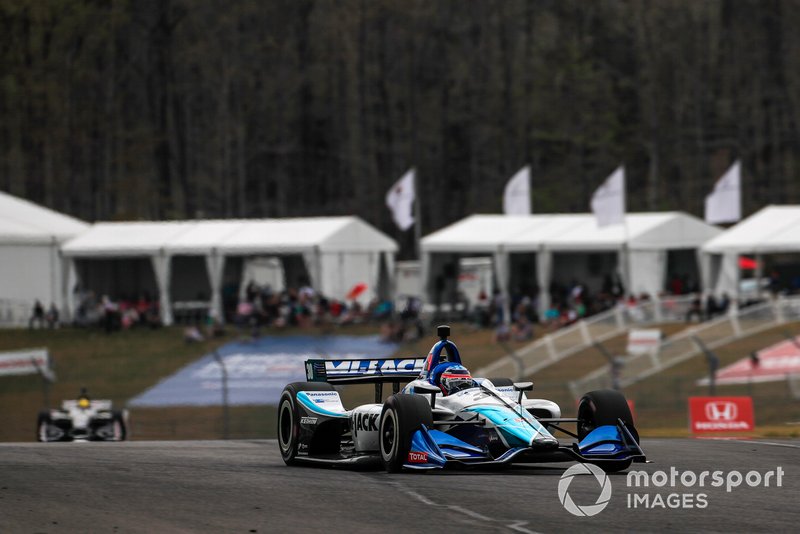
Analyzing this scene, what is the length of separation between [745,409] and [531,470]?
35.3 ft

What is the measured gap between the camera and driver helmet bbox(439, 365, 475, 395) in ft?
38.0

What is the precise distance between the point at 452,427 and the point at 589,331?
23231mm

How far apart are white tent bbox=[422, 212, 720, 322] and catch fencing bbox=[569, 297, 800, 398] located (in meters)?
4.83

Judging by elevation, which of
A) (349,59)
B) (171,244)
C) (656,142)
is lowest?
(171,244)

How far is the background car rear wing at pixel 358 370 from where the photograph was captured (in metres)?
13.1

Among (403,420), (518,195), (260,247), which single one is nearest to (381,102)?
(518,195)

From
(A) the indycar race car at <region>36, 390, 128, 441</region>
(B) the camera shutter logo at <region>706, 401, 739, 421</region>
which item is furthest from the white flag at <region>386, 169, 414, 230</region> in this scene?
(B) the camera shutter logo at <region>706, 401, 739, 421</region>

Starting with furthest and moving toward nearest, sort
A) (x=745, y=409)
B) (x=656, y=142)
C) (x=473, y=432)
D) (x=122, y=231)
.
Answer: (x=656, y=142), (x=122, y=231), (x=745, y=409), (x=473, y=432)

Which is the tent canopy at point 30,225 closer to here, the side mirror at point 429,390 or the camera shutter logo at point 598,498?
the side mirror at point 429,390

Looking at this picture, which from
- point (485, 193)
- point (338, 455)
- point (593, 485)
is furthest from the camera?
point (485, 193)

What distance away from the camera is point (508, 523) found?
27.5 ft

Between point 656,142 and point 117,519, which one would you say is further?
point 656,142

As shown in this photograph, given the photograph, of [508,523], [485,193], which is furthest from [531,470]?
[485,193]

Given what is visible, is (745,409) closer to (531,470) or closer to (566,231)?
(531,470)
